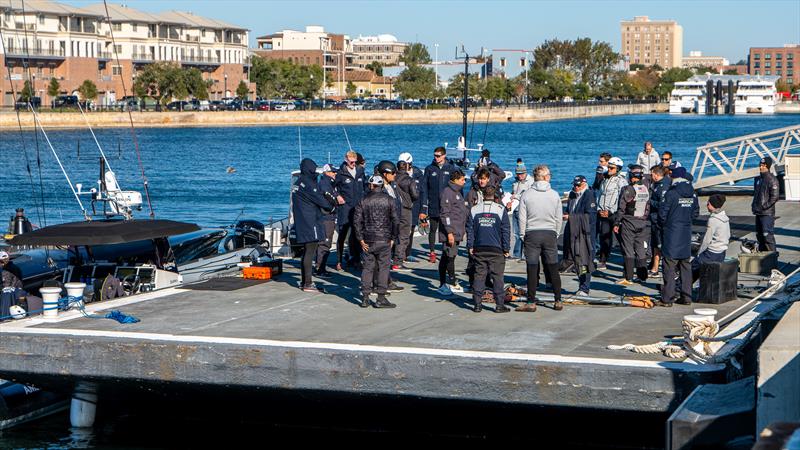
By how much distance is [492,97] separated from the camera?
6998 inches

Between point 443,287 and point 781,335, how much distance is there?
664cm

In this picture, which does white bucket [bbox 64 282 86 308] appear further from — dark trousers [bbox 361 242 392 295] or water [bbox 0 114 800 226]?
water [bbox 0 114 800 226]

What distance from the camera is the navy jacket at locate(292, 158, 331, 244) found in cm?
1708

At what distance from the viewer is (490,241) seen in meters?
14.8

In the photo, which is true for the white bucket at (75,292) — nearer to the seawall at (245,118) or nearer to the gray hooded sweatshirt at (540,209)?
the gray hooded sweatshirt at (540,209)

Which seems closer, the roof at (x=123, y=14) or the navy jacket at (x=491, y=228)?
the navy jacket at (x=491, y=228)

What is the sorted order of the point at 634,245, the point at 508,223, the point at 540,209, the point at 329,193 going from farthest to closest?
the point at 329,193 → the point at 634,245 → the point at 540,209 → the point at 508,223

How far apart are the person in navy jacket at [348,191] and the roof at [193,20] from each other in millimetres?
144702

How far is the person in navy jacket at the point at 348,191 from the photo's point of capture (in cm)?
1894

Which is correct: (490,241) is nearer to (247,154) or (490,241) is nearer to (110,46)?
(247,154)

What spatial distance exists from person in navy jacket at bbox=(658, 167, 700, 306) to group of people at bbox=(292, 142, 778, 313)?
12mm

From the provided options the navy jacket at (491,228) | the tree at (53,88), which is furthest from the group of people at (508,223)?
the tree at (53,88)

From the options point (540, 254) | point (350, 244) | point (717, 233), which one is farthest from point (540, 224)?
point (350, 244)

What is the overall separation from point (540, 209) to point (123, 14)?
468 ft
